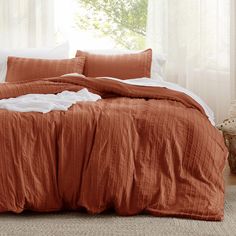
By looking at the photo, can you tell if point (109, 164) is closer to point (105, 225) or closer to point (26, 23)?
point (105, 225)

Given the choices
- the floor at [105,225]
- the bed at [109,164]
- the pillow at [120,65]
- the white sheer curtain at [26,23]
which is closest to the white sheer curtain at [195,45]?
the pillow at [120,65]

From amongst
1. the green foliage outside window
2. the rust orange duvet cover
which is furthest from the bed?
the green foliage outside window

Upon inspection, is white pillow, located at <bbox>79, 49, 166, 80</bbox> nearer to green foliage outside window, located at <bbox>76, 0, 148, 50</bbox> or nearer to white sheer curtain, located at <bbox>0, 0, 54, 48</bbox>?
Answer: green foliage outside window, located at <bbox>76, 0, 148, 50</bbox>

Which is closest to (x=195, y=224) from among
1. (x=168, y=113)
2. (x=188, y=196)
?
(x=188, y=196)

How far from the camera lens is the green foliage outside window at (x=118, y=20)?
586cm

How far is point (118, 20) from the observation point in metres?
5.90

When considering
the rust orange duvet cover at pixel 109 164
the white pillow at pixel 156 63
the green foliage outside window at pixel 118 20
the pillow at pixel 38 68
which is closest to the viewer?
the rust orange duvet cover at pixel 109 164

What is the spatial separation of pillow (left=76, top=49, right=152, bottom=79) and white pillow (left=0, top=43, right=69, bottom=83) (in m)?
0.28

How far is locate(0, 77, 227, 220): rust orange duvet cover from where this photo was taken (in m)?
3.18

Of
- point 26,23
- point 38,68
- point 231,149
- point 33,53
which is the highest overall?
point 26,23

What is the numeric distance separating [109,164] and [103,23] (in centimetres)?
292

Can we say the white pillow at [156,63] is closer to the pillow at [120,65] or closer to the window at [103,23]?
the pillow at [120,65]

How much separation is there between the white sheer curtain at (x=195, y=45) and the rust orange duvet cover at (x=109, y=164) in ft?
7.47

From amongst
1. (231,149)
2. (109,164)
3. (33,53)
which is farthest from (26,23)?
(109,164)
